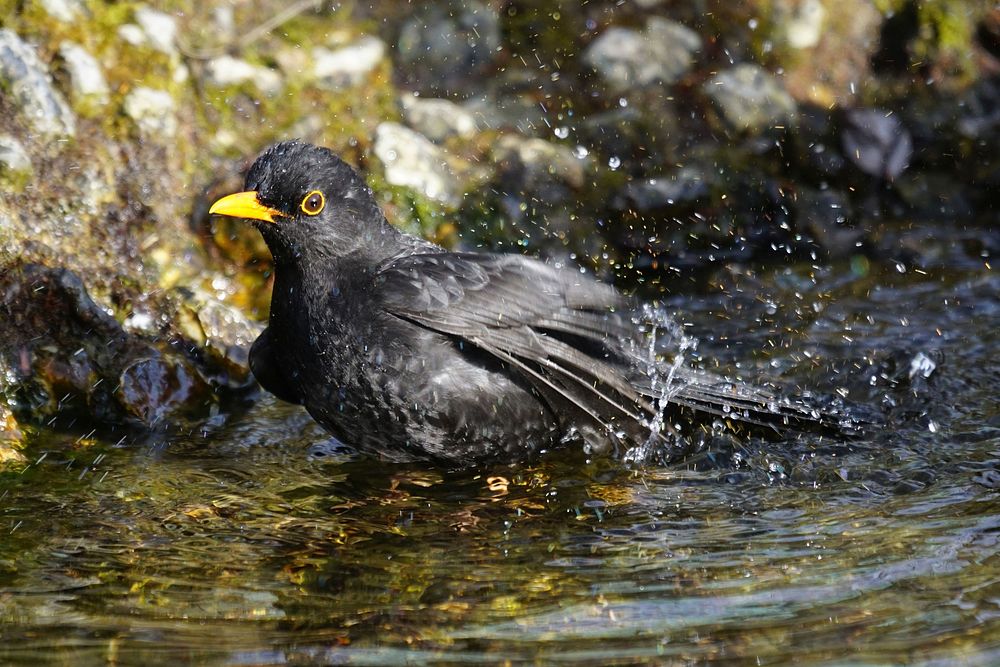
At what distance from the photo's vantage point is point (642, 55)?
8.94 metres

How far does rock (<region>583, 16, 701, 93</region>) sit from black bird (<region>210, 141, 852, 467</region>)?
347 centimetres

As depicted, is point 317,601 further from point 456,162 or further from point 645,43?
point 645,43

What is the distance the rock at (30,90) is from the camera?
6.86 m

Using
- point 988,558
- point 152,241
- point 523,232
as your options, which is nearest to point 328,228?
point 152,241

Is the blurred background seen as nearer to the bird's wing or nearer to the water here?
the water

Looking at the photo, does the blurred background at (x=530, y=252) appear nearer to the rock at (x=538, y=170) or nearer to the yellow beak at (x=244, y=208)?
the rock at (x=538, y=170)

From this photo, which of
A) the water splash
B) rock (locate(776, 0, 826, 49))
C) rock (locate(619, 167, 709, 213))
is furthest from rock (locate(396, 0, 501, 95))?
the water splash

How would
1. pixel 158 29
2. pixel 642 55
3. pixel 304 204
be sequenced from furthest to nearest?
pixel 642 55
pixel 158 29
pixel 304 204

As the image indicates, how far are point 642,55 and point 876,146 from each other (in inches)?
74.2

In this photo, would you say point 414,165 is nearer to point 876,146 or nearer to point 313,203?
point 313,203

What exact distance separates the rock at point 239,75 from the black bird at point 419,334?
8.68 feet

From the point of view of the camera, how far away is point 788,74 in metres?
9.03

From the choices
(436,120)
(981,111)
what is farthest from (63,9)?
(981,111)

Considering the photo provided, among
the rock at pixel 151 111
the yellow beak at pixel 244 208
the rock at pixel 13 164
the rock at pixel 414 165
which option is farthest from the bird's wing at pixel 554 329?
the rock at pixel 151 111
